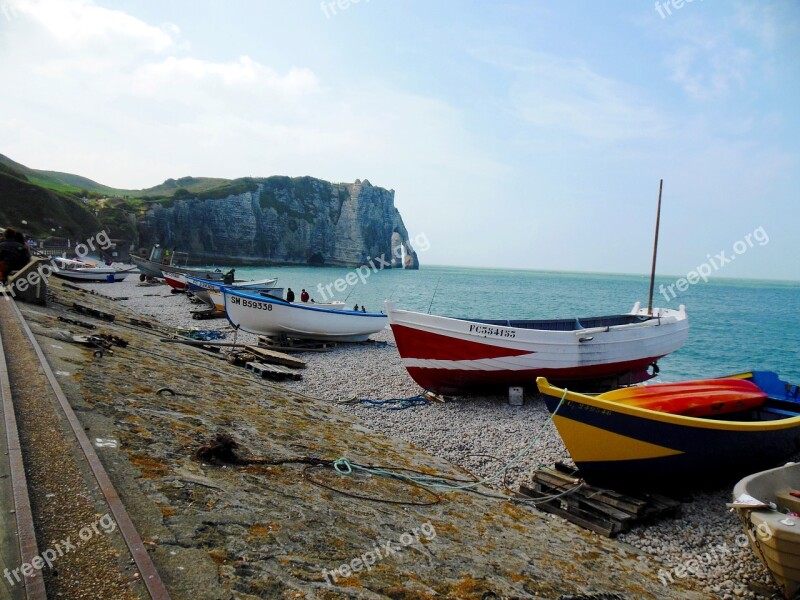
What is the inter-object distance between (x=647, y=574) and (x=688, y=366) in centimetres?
2569

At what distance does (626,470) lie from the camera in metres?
7.68

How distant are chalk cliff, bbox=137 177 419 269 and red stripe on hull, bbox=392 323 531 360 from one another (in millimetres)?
98244

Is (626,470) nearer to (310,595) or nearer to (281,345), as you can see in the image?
(310,595)

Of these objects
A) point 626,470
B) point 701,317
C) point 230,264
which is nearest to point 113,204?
point 230,264

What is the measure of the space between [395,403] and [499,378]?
3094 millimetres

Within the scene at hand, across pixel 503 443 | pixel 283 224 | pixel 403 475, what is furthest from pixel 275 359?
pixel 283 224

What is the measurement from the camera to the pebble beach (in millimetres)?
6340

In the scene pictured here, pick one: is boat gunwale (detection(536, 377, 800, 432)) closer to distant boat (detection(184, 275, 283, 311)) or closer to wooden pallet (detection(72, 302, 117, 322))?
wooden pallet (detection(72, 302, 117, 322))

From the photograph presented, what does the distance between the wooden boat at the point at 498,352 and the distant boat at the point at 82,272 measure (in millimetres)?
38021

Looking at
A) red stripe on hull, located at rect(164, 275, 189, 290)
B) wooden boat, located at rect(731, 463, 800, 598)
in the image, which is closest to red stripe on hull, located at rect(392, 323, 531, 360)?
wooden boat, located at rect(731, 463, 800, 598)

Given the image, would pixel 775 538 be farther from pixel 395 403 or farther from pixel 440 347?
pixel 395 403

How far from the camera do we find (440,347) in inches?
539

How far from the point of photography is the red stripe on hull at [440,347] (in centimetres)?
1337

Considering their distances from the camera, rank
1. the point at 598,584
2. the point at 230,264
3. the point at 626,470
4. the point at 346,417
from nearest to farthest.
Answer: the point at 598,584 → the point at 626,470 → the point at 346,417 → the point at 230,264
